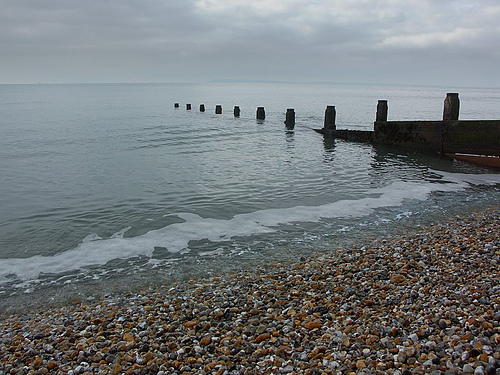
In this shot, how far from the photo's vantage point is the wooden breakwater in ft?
50.8

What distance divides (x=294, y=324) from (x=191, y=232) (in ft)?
14.4

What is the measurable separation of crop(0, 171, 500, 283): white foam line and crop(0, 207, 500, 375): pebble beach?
5.27ft

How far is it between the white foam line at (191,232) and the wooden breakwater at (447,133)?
4.70 meters

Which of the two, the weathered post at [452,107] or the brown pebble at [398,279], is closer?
the brown pebble at [398,279]

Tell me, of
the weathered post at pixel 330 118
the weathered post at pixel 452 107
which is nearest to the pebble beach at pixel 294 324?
the weathered post at pixel 452 107

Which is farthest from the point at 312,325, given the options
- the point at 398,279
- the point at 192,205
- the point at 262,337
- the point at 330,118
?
the point at 330,118

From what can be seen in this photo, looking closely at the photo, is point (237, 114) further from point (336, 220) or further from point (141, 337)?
point (141, 337)

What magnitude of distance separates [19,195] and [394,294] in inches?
415

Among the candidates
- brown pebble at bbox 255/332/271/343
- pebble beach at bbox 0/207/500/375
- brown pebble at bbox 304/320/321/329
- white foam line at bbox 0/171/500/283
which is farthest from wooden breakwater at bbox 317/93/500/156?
brown pebble at bbox 255/332/271/343

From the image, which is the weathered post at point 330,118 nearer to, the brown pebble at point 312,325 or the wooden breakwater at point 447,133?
the wooden breakwater at point 447,133

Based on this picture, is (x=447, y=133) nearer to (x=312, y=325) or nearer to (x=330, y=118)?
(x=330, y=118)

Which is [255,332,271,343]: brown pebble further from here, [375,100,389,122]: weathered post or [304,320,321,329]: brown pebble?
[375,100,389,122]: weathered post

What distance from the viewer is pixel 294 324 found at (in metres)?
4.52

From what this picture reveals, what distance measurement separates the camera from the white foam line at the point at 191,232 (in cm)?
698
